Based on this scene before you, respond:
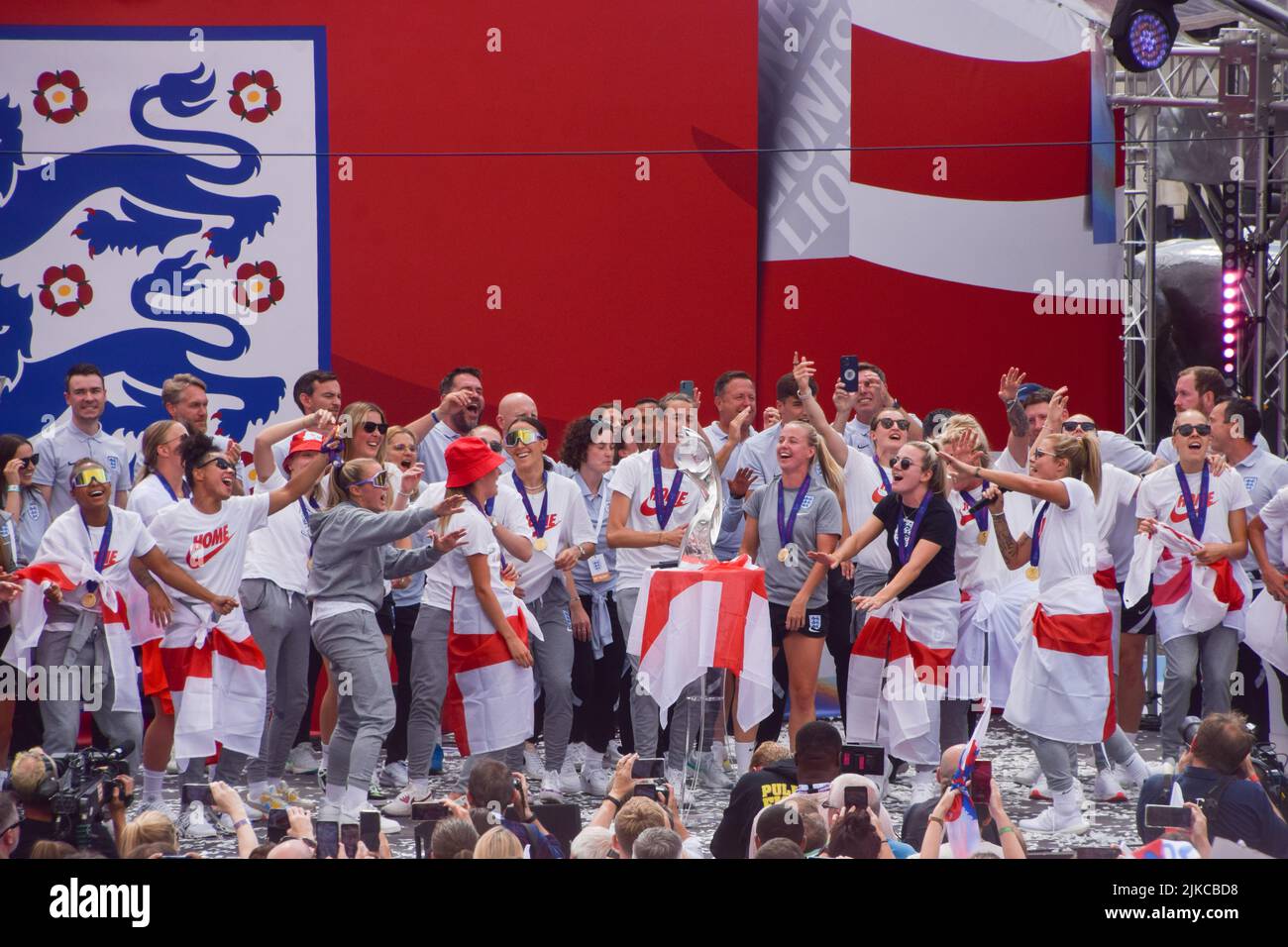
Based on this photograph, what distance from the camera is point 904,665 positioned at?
5.99 meters

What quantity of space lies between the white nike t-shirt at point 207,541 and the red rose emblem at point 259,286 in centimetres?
255

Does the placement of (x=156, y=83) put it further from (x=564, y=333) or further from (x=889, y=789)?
(x=889, y=789)

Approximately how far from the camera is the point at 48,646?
5.57 meters

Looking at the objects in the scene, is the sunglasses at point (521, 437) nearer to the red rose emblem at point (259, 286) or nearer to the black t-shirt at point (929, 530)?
the black t-shirt at point (929, 530)

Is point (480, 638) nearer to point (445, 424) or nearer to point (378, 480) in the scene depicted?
point (378, 480)

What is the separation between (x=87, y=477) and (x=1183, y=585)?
4.37m

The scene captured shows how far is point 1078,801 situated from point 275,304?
15.7ft

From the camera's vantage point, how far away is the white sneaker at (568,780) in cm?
632

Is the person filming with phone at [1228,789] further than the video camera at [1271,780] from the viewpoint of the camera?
No

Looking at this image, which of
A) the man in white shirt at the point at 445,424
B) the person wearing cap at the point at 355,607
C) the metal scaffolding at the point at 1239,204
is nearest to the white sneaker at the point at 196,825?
the person wearing cap at the point at 355,607

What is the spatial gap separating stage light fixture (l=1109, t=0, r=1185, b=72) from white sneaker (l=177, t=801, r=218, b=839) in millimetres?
4911

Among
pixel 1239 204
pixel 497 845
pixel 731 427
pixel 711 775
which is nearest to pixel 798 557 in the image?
pixel 731 427
